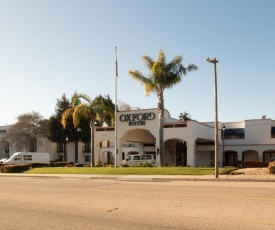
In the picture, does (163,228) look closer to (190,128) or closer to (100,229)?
(100,229)

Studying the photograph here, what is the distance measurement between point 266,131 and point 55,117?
133 feet

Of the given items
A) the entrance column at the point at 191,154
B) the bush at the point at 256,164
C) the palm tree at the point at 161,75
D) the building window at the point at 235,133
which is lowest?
the bush at the point at 256,164

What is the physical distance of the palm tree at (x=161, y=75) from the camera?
32.6 meters

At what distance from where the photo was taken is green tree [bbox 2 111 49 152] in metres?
67.8

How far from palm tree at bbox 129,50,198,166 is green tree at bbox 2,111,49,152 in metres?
40.6

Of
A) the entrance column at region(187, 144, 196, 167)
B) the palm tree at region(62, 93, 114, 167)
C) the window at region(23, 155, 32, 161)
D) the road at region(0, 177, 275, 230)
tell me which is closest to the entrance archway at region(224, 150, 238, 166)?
the entrance column at region(187, 144, 196, 167)

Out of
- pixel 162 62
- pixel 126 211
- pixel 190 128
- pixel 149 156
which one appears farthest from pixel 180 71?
pixel 126 211

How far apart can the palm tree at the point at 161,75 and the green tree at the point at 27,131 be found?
133 ft

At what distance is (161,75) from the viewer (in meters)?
32.6

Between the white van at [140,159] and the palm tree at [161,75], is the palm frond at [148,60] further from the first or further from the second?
the white van at [140,159]

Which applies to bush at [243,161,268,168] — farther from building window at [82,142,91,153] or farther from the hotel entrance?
building window at [82,142,91,153]

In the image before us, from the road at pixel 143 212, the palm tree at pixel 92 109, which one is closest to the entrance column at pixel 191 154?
the palm tree at pixel 92 109

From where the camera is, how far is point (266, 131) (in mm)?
46656

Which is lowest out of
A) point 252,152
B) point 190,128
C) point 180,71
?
point 252,152
